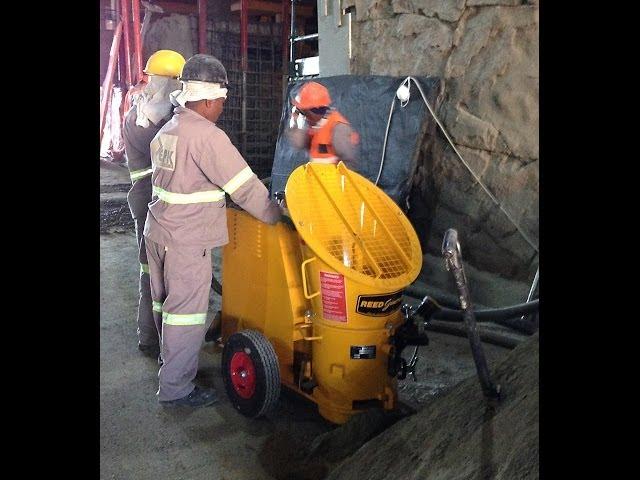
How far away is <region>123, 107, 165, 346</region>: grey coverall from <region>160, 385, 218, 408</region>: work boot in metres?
0.69

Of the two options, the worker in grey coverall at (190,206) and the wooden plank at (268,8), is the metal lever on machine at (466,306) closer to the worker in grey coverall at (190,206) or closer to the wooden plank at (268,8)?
the worker in grey coverall at (190,206)

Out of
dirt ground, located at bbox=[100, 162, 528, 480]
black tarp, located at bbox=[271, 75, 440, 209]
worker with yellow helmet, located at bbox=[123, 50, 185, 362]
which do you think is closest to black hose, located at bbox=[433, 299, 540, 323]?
dirt ground, located at bbox=[100, 162, 528, 480]

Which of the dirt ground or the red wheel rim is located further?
the red wheel rim

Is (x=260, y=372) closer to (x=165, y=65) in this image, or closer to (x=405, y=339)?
(x=405, y=339)

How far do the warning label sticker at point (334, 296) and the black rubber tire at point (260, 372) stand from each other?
14.9 inches

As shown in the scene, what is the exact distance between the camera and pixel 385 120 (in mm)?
5355

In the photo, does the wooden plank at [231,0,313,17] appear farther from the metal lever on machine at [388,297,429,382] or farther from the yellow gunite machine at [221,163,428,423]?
the metal lever on machine at [388,297,429,382]

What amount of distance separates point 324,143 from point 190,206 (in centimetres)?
96

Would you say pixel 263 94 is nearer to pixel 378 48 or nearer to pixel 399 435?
pixel 378 48

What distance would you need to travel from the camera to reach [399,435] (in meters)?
2.43

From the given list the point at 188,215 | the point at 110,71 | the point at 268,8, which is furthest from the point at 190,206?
the point at 110,71

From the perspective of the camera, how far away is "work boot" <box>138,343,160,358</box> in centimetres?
399
